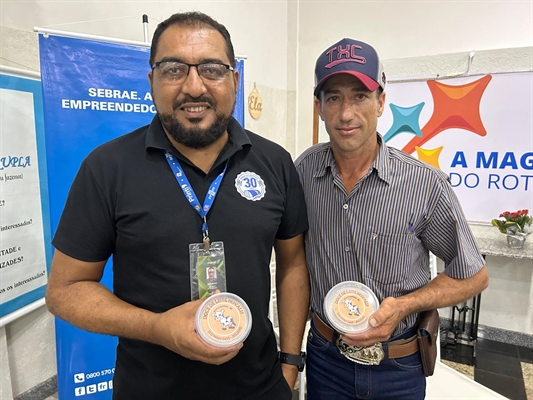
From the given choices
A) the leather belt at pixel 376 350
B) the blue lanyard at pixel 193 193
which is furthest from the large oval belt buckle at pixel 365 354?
the blue lanyard at pixel 193 193

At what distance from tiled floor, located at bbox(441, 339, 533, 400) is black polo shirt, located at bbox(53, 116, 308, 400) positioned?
2.41 metres

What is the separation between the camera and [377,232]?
4.18 ft

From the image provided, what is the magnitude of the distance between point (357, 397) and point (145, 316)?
0.80 m

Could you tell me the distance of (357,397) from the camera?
1.31 m

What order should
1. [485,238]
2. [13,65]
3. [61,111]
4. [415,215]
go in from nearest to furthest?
[415,215] → [61,111] → [13,65] → [485,238]

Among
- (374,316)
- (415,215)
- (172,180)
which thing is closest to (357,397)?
(374,316)

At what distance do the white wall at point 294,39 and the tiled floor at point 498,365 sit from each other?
0.68 ft

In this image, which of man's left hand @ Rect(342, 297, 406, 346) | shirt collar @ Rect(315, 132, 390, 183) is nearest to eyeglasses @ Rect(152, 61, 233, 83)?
shirt collar @ Rect(315, 132, 390, 183)

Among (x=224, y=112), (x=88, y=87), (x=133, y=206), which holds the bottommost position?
(x=133, y=206)

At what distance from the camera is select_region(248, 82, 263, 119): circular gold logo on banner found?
3.51 m

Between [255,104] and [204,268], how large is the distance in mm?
2731

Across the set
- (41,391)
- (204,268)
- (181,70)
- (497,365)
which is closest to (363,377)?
(204,268)

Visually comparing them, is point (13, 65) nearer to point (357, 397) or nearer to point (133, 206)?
point (133, 206)

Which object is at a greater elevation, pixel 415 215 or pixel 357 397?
pixel 415 215
